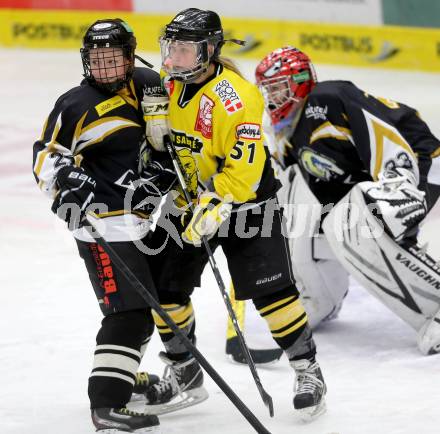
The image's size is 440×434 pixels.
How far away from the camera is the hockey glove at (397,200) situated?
3816 millimetres

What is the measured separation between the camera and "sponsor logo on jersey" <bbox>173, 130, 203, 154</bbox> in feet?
10.6

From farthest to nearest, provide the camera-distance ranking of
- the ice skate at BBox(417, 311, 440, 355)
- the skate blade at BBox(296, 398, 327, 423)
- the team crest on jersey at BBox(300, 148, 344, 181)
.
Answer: the team crest on jersey at BBox(300, 148, 344, 181), the ice skate at BBox(417, 311, 440, 355), the skate blade at BBox(296, 398, 327, 423)

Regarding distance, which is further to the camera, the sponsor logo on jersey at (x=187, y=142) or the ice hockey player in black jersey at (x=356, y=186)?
the ice hockey player in black jersey at (x=356, y=186)

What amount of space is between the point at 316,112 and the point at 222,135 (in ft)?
2.95

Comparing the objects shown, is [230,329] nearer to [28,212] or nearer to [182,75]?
[182,75]

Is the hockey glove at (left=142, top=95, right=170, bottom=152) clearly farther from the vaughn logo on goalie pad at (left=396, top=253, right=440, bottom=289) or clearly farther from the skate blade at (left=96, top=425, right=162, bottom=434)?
the vaughn logo on goalie pad at (left=396, top=253, right=440, bottom=289)

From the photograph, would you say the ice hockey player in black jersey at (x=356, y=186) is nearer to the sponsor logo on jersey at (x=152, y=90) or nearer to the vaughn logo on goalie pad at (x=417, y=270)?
the vaughn logo on goalie pad at (x=417, y=270)

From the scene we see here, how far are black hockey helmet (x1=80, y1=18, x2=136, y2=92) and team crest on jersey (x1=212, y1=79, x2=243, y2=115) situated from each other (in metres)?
0.28

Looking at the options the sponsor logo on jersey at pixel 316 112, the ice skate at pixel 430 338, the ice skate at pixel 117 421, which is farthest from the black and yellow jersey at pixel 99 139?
the ice skate at pixel 430 338

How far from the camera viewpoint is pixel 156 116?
3223 millimetres

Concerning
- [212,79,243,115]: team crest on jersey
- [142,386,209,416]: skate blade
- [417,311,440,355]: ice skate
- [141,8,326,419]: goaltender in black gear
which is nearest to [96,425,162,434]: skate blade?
[142,386,209,416]: skate blade

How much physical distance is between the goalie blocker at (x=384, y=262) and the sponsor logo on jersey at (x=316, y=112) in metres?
0.29

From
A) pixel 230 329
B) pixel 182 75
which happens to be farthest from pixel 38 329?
pixel 182 75

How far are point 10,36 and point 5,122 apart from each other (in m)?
2.72
